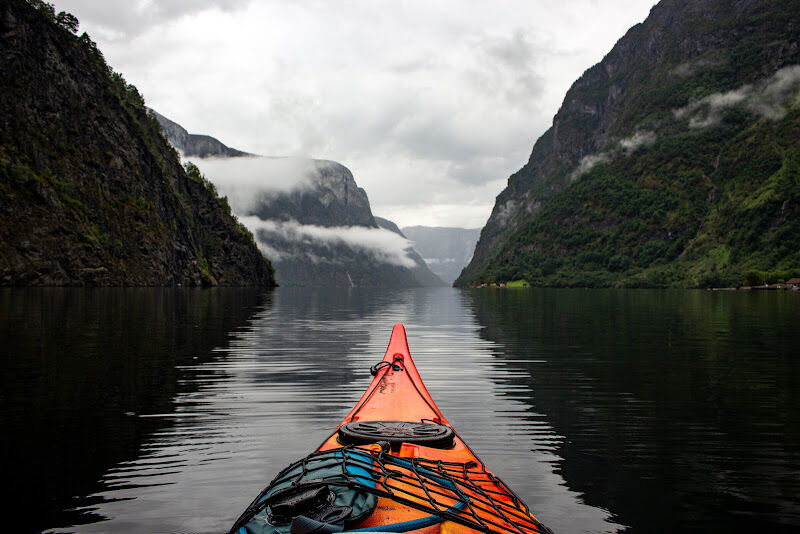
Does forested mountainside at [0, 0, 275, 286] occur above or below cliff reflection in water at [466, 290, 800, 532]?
above

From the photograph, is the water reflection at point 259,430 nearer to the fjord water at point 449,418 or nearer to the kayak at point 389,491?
the fjord water at point 449,418

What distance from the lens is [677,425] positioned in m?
9.97

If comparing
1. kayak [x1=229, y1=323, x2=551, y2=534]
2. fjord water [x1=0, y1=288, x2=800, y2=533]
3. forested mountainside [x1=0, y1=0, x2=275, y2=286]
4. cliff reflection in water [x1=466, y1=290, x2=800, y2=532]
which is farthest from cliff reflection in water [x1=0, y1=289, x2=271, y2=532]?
forested mountainside [x1=0, y1=0, x2=275, y2=286]

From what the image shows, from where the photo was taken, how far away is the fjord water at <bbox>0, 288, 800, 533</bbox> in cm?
634

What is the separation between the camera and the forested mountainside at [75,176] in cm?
7200

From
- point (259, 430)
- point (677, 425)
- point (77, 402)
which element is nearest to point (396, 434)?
point (259, 430)

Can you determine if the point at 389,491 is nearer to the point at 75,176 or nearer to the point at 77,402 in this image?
the point at 77,402

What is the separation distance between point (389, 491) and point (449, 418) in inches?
240

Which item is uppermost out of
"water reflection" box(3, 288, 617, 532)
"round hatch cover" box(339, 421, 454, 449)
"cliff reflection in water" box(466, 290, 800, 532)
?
"round hatch cover" box(339, 421, 454, 449)

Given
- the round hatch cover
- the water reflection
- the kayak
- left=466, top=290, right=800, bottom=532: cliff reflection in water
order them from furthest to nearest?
left=466, top=290, right=800, bottom=532: cliff reflection in water
the round hatch cover
the water reflection
the kayak

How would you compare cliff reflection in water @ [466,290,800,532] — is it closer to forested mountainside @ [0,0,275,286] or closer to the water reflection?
the water reflection

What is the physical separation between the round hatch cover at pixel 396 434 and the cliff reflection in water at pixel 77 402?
3135 mm

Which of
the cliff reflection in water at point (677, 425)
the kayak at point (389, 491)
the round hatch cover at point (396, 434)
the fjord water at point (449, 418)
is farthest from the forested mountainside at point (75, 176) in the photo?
the kayak at point (389, 491)

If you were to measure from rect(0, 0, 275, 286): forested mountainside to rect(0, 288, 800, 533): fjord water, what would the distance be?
63.3 m
